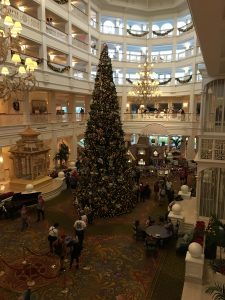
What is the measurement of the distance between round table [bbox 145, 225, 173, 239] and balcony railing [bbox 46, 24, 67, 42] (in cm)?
1486

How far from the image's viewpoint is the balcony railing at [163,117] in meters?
24.1

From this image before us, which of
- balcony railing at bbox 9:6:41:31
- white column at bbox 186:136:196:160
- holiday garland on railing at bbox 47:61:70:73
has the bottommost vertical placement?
white column at bbox 186:136:196:160

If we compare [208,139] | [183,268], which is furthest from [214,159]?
[183,268]

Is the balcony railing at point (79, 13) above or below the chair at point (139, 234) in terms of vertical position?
above

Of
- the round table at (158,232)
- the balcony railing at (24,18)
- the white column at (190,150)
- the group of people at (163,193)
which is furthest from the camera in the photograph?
the white column at (190,150)

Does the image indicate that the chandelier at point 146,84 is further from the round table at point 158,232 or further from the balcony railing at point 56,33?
the round table at point 158,232

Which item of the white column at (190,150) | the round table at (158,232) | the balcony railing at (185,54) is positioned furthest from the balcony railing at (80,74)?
the round table at (158,232)

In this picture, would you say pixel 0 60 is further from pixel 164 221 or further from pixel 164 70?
pixel 164 70

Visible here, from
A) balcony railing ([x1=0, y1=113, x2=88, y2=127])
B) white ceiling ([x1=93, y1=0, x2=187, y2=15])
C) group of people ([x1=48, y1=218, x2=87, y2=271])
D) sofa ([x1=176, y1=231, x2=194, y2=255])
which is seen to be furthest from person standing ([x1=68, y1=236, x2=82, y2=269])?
white ceiling ([x1=93, y1=0, x2=187, y2=15])

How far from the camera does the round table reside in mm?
9486

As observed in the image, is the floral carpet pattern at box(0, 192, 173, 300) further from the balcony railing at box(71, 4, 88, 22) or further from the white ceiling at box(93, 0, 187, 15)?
the white ceiling at box(93, 0, 187, 15)

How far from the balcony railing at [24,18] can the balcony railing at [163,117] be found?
12.2 m

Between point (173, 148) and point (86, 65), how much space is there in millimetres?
11999

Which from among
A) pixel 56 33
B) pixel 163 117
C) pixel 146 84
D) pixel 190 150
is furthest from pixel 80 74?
pixel 190 150
